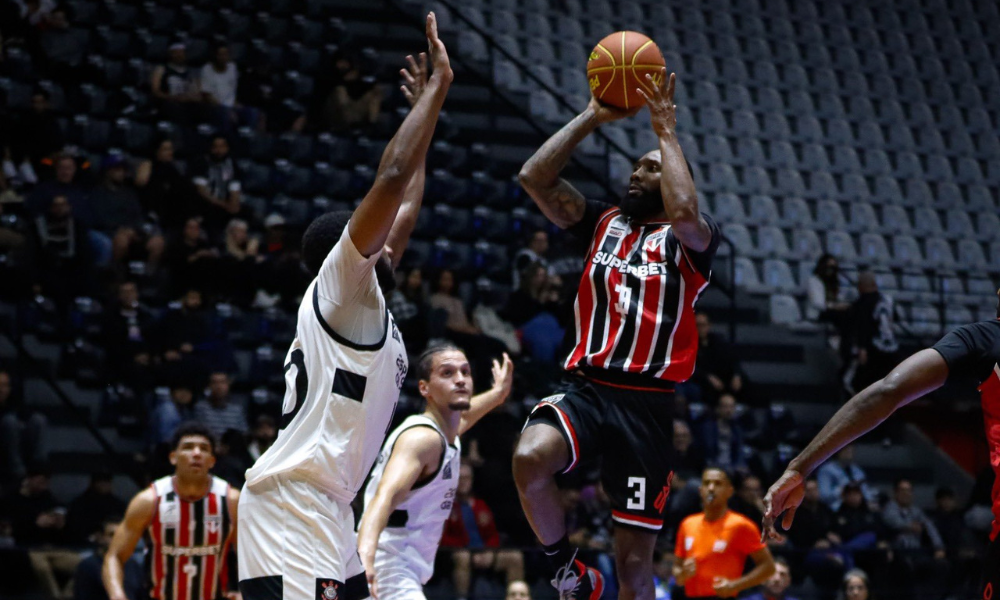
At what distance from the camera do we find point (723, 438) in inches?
542

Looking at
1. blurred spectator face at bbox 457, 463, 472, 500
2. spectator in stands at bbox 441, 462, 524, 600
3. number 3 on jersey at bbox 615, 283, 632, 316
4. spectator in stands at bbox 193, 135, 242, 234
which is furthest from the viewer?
spectator in stands at bbox 193, 135, 242, 234

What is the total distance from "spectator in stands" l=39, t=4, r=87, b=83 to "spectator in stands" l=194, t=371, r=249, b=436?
501 centimetres

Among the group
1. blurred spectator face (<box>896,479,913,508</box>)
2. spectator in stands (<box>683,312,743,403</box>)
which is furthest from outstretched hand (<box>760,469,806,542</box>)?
blurred spectator face (<box>896,479,913,508</box>)

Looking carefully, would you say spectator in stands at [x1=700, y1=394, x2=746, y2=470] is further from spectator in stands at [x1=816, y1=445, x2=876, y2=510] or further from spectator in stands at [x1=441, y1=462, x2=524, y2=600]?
spectator in stands at [x1=441, y1=462, x2=524, y2=600]

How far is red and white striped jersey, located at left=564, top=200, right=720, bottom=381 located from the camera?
628cm

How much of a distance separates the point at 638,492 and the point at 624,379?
0.53m

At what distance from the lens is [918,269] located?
1781 cm

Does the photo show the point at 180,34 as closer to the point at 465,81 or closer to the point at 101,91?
the point at 101,91

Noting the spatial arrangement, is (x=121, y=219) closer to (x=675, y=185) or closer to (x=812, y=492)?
(x=812, y=492)

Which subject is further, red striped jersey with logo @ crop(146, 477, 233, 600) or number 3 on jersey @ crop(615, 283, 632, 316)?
red striped jersey with logo @ crop(146, 477, 233, 600)

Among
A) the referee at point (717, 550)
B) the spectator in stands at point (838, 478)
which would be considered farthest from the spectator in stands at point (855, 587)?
the spectator in stands at point (838, 478)

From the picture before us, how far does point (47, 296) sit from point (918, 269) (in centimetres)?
1120

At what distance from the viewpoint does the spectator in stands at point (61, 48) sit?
591 inches

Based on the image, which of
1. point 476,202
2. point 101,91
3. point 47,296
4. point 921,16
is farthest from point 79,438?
point 921,16
